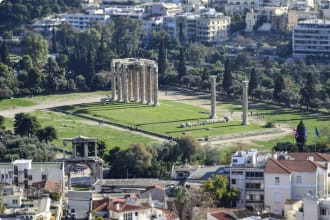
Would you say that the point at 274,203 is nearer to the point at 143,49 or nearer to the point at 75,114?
the point at 75,114

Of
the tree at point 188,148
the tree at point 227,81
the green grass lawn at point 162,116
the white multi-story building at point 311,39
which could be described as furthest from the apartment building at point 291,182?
the white multi-story building at point 311,39

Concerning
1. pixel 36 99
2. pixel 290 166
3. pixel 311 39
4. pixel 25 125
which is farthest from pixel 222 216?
pixel 311 39

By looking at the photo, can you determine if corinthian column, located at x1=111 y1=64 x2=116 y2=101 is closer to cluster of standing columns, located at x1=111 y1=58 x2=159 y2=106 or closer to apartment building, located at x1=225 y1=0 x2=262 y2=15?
cluster of standing columns, located at x1=111 y1=58 x2=159 y2=106

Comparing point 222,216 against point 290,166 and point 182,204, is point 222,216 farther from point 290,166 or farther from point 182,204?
point 290,166

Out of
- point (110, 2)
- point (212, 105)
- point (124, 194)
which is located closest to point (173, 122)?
point (212, 105)

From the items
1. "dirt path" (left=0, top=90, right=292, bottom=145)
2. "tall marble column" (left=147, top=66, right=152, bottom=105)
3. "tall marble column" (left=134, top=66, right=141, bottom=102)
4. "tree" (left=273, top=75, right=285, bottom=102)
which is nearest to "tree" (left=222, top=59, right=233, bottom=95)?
"dirt path" (left=0, top=90, right=292, bottom=145)

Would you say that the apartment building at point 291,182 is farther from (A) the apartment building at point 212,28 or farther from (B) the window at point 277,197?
(A) the apartment building at point 212,28
